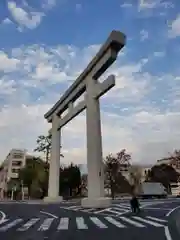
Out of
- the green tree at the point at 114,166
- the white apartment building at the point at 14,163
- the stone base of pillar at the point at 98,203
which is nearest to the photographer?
the stone base of pillar at the point at 98,203

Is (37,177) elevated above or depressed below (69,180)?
above

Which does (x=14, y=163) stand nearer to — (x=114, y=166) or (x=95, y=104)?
(x=114, y=166)

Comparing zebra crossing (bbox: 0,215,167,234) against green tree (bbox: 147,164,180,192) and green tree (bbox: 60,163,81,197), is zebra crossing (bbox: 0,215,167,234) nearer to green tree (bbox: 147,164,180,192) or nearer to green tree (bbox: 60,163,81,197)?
green tree (bbox: 60,163,81,197)

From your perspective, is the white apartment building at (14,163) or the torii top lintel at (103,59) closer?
the torii top lintel at (103,59)

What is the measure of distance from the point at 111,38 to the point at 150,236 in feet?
51.6

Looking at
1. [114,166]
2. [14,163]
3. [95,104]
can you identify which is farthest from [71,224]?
[14,163]


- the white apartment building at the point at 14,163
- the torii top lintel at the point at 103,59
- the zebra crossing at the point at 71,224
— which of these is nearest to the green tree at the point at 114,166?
the torii top lintel at the point at 103,59

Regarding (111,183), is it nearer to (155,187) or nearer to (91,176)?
(155,187)

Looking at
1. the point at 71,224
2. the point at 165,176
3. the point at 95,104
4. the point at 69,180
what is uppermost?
the point at 95,104

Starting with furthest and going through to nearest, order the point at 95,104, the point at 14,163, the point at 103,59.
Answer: the point at 14,163
the point at 95,104
the point at 103,59

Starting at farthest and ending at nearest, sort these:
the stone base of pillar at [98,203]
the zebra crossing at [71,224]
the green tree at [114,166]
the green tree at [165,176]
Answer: the green tree at [165,176] < the green tree at [114,166] < the stone base of pillar at [98,203] < the zebra crossing at [71,224]

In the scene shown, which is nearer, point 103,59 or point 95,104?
point 103,59

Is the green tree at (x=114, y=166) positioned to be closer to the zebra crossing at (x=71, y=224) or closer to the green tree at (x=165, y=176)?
the green tree at (x=165, y=176)

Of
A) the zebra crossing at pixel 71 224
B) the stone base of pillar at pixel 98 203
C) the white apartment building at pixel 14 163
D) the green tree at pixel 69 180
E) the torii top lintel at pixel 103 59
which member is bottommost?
the zebra crossing at pixel 71 224
